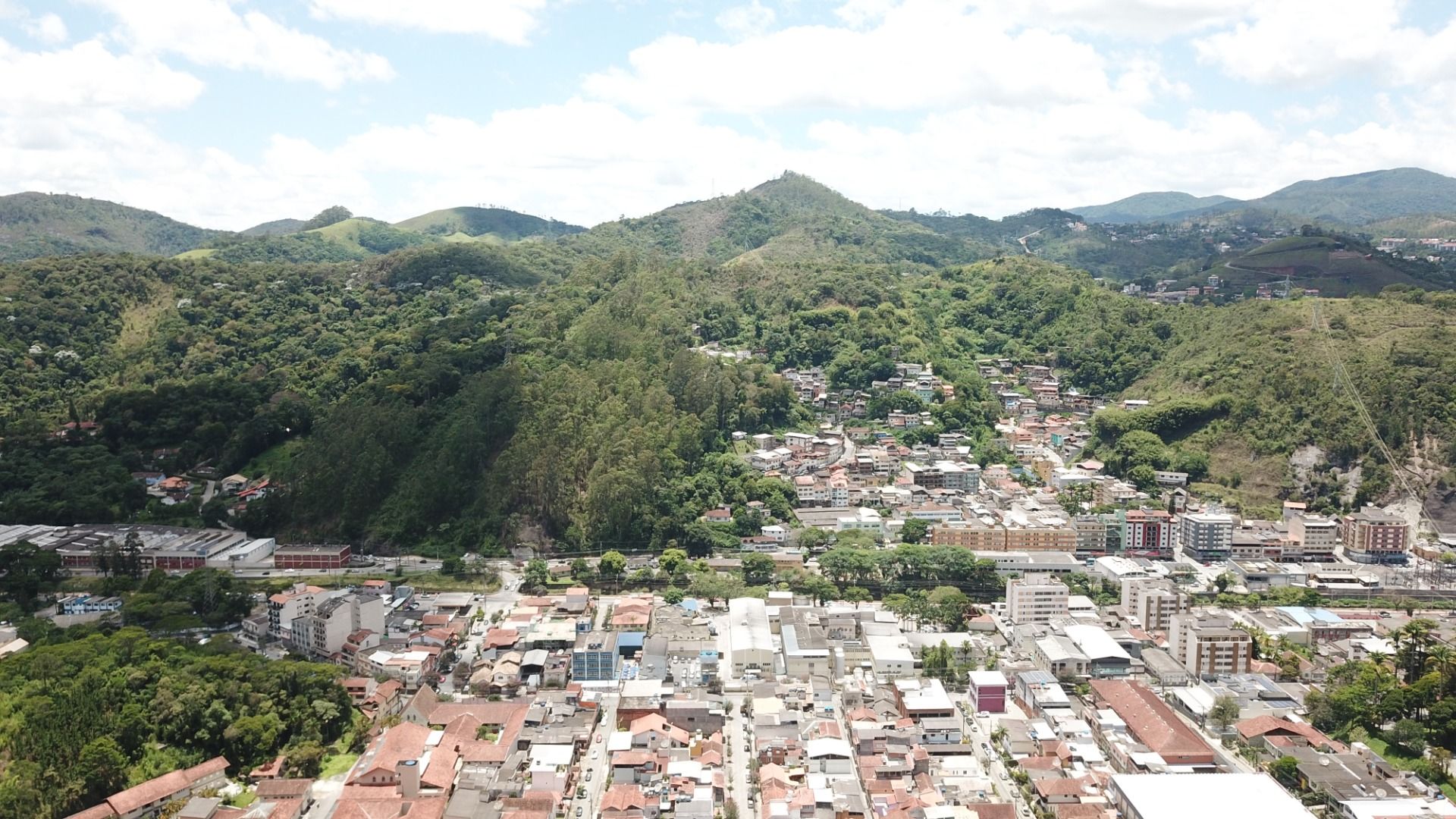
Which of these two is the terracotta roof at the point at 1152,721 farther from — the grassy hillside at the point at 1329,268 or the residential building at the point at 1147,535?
the grassy hillside at the point at 1329,268

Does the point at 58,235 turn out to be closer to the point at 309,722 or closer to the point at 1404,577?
the point at 309,722

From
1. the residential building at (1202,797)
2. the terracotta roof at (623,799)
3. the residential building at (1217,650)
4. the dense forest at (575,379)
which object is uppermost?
the dense forest at (575,379)

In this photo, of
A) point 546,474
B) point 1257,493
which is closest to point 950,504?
point 1257,493

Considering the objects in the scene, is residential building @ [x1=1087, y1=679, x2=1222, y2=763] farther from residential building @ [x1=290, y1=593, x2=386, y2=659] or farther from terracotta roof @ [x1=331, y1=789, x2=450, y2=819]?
residential building @ [x1=290, y1=593, x2=386, y2=659]

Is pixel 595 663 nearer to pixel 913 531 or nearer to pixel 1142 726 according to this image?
pixel 1142 726

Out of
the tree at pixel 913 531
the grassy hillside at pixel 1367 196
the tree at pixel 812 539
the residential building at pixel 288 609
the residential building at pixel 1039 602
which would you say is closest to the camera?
the residential building at pixel 288 609

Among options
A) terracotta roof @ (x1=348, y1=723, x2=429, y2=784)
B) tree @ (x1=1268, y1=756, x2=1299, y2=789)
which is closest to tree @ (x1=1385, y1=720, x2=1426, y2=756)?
tree @ (x1=1268, y1=756, x2=1299, y2=789)

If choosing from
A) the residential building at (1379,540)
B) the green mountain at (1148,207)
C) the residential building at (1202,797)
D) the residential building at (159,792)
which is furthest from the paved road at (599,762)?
the green mountain at (1148,207)
